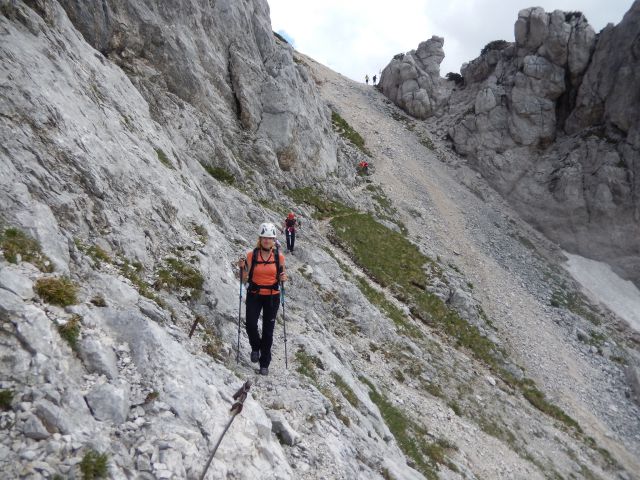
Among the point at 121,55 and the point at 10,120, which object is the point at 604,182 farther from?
the point at 10,120

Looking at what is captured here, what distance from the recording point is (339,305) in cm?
2317

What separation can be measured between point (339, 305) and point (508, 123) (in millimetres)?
51566

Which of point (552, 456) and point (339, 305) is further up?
point (339, 305)

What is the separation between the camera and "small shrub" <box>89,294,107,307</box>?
8.33m

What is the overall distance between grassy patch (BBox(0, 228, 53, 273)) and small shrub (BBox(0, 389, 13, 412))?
9.13 feet

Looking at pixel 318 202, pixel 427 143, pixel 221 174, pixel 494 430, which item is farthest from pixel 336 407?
pixel 427 143

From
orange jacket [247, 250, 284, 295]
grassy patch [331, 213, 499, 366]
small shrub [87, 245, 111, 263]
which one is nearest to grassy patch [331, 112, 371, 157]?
grassy patch [331, 213, 499, 366]

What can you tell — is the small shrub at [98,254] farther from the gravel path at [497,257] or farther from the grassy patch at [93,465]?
the gravel path at [497,257]

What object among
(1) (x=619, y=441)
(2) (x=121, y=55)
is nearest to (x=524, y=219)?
(1) (x=619, y=441)

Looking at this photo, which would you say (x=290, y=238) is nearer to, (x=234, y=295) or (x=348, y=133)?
(x=234, y=295)

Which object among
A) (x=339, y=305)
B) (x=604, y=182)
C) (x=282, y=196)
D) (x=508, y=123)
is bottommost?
(x=339, y=305)

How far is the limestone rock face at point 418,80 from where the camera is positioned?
72750 millimetres

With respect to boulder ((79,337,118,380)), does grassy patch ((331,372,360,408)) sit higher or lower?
lower

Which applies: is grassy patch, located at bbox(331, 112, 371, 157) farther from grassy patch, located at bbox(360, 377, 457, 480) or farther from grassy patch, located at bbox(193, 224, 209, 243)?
grassy patch, located at bbox(360, 377, 457, 480)
